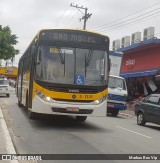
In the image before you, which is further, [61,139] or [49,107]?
[49,107]

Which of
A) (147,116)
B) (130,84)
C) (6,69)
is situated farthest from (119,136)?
(6,69)

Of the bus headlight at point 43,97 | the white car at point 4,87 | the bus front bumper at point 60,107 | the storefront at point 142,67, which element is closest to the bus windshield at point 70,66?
the bus headlight at point 43,97

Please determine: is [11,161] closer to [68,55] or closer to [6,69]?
[68,55]

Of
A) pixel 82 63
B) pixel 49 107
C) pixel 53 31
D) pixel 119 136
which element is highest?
pixel 53 31

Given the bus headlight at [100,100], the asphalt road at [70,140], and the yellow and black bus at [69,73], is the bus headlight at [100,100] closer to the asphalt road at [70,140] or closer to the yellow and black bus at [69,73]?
the yellow and black bus at [69,73]

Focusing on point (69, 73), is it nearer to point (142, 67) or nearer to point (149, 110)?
point (149, 110)

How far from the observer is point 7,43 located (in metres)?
50.6

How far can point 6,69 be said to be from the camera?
6906 centimetres

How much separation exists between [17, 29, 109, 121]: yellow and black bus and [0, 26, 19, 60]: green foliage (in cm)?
3598

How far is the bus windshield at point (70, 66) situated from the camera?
13844mm

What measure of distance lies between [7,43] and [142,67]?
22550 millimetres

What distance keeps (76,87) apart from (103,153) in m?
4.25

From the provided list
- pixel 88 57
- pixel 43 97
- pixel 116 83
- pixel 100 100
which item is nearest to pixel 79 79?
pixel 88 57

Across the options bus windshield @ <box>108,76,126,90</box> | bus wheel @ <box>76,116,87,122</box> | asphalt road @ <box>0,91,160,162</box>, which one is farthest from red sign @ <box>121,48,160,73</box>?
asphalt road @ <box>0,91,160,162</box>
